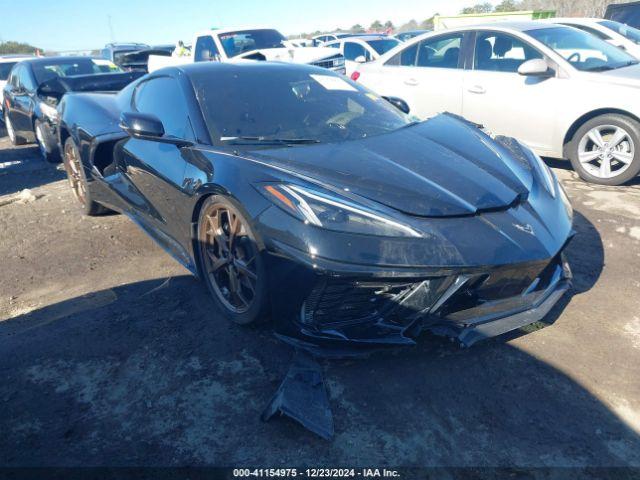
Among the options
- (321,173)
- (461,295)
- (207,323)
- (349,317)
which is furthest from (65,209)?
(461,295)

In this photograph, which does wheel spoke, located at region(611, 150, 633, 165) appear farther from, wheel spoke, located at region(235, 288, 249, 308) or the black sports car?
wheel spoke, located at region(235, 288, 249, 308)

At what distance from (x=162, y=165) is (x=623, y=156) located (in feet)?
13.7

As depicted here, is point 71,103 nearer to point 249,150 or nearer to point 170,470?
point 249,150

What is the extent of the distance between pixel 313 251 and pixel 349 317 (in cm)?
34

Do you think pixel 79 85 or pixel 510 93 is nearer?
pixel 510 93

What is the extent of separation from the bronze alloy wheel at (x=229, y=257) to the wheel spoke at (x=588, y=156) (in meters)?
3.90

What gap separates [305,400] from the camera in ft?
6.95

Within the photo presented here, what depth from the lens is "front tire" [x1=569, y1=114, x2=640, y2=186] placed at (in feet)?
15.1

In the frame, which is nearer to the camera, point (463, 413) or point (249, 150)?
point (463, 413)

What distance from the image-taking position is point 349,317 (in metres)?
2.18

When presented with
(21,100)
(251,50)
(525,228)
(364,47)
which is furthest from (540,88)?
(364,47)

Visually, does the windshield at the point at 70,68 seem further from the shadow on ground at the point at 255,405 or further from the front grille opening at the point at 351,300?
the front grille opening at the point at 351,300

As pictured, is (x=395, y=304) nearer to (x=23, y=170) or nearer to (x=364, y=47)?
(x=23, y=170)

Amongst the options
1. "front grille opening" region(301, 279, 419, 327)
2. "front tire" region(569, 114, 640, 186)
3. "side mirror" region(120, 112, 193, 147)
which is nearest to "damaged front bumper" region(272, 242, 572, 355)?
"front grille opening" region(301, 279, 419, 327)
